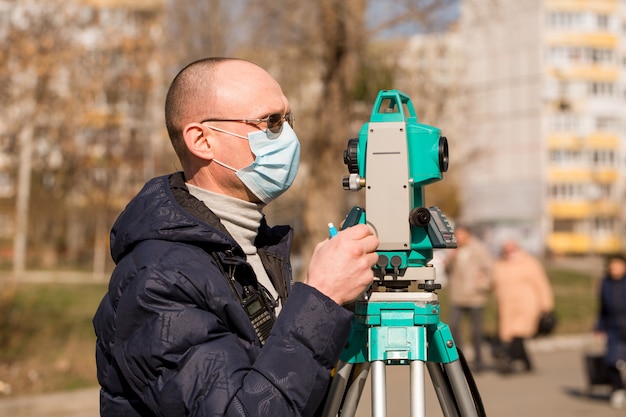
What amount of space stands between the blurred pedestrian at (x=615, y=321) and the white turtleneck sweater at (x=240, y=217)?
8.79 meters

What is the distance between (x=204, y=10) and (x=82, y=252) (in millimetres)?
27517

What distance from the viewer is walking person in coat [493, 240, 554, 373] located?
1405 cm

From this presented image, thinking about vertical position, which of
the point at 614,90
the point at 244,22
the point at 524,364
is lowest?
the point at 524,364

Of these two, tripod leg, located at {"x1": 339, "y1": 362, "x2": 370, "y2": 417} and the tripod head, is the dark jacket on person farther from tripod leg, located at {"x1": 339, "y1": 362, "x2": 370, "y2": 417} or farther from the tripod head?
the tripod head

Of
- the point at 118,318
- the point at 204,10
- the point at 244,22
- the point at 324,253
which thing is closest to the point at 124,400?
the point at 118,318

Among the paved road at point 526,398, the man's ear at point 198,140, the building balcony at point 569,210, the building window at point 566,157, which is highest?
the building window at point 566,157

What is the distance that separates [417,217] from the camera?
267 cm

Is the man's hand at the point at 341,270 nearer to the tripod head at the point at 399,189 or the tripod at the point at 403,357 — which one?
the tripod head at the point at 399,189

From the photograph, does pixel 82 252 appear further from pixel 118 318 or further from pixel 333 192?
pixel 118 318

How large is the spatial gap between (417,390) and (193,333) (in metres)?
0.74

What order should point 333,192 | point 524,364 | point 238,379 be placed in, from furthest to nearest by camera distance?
point 333,192 → point 524,364 → point 238,379

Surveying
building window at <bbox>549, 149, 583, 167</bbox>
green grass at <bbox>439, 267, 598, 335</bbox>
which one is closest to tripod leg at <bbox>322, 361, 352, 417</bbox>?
green grass at <bbox>439, 267, 598, 335</bbox>

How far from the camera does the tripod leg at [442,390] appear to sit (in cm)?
288

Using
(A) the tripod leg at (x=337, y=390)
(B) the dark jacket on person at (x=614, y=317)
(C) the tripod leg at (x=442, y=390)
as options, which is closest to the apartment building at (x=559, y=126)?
(B) the dark jacket on person at (x=614, y=317)
